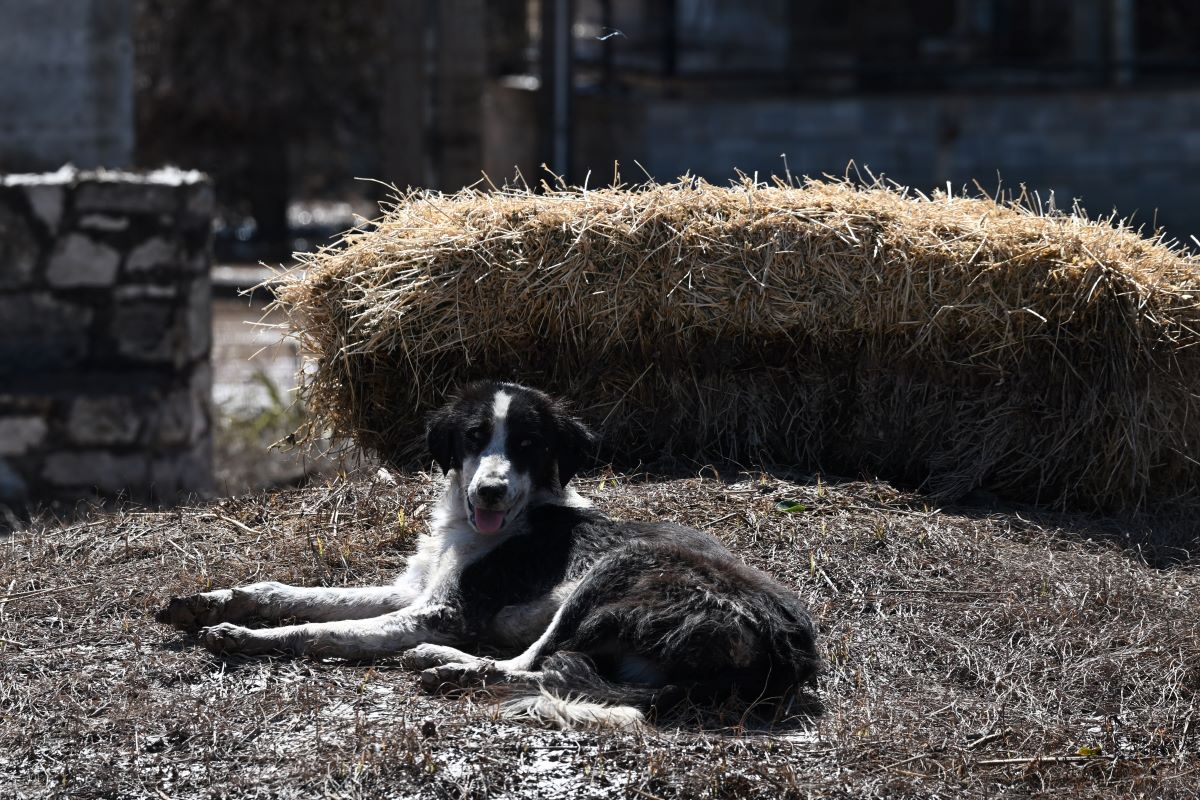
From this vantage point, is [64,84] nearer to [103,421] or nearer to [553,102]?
[103,421]

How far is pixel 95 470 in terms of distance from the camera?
360 inches

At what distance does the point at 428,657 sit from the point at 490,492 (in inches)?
22.1

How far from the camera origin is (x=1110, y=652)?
4.89m

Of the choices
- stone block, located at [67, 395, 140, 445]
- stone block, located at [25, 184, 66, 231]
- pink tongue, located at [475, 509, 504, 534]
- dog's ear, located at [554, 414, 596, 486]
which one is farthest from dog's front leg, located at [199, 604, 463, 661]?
stone block, located at [25, 184, 66, 231]

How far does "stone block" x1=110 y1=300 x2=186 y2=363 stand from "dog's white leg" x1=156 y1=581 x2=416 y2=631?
4.68 meters

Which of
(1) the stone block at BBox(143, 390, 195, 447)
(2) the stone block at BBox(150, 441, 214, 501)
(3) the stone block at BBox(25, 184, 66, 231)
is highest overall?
(3) the stone block at BBox(25, 184, 66, 231)

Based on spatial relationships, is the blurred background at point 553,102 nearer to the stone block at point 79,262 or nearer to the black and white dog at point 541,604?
the stone block at point 79,262

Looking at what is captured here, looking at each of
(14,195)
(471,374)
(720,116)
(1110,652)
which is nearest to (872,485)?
(1110,652)

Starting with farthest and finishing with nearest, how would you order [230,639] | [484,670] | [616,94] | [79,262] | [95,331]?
[616,94] < [95,331] < [79,262] < [230,639] < [484,670]

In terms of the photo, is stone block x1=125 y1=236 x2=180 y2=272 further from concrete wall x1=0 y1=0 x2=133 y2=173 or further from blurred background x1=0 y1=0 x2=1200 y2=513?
concrete wall x1=0 y1=0 x2=133 y2=173

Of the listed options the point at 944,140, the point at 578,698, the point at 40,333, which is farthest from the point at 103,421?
the point at 944,140

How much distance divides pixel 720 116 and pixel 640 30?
5.21 metres

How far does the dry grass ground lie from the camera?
154 inches

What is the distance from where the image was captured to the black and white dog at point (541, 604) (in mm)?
4246
